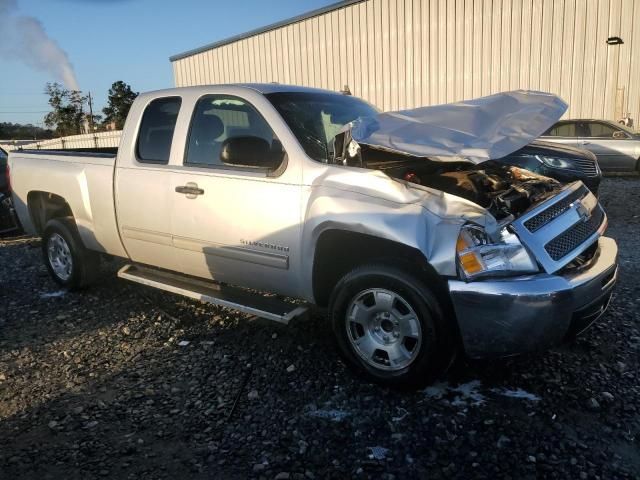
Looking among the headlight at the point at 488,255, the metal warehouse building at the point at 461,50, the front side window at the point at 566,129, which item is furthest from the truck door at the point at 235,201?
the metal warehouse building at the point at 461,50

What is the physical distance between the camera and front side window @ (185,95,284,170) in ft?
12.2

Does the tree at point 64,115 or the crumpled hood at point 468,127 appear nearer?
the crumpled hood at point 468,127

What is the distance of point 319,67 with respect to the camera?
2083 centimetres

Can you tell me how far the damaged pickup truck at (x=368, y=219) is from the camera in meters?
2.87

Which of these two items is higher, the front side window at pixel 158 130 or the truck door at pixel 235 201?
the front side window at pixel 158 130

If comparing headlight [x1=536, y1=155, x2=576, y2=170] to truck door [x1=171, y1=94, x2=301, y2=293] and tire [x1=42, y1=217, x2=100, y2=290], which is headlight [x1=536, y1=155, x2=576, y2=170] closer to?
truck door [x1=171, y1=94, x2=301, y2=293]

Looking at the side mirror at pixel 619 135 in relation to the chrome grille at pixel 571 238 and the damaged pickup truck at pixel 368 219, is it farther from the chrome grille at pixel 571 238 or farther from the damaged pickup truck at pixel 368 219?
the chrome grille at pixel 571 238

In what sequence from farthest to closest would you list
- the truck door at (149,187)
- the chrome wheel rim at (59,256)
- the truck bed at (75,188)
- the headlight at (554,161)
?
the headlight at (554,161)
the chrome wheel rim at (59,256)
the truck bed at (75,188)
the truck door at (149,187)

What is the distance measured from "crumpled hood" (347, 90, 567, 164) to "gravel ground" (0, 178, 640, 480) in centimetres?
144

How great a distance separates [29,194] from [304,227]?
12.7 ft

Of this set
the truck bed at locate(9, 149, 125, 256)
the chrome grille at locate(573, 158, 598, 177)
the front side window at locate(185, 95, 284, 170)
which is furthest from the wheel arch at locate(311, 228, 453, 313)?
the chrome grille at locate(573, 158, 598, 177)

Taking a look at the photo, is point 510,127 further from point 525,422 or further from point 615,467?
point 615,467

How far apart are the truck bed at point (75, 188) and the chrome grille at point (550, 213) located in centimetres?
348

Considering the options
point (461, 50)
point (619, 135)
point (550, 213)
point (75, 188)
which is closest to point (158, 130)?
point (75, 188)
